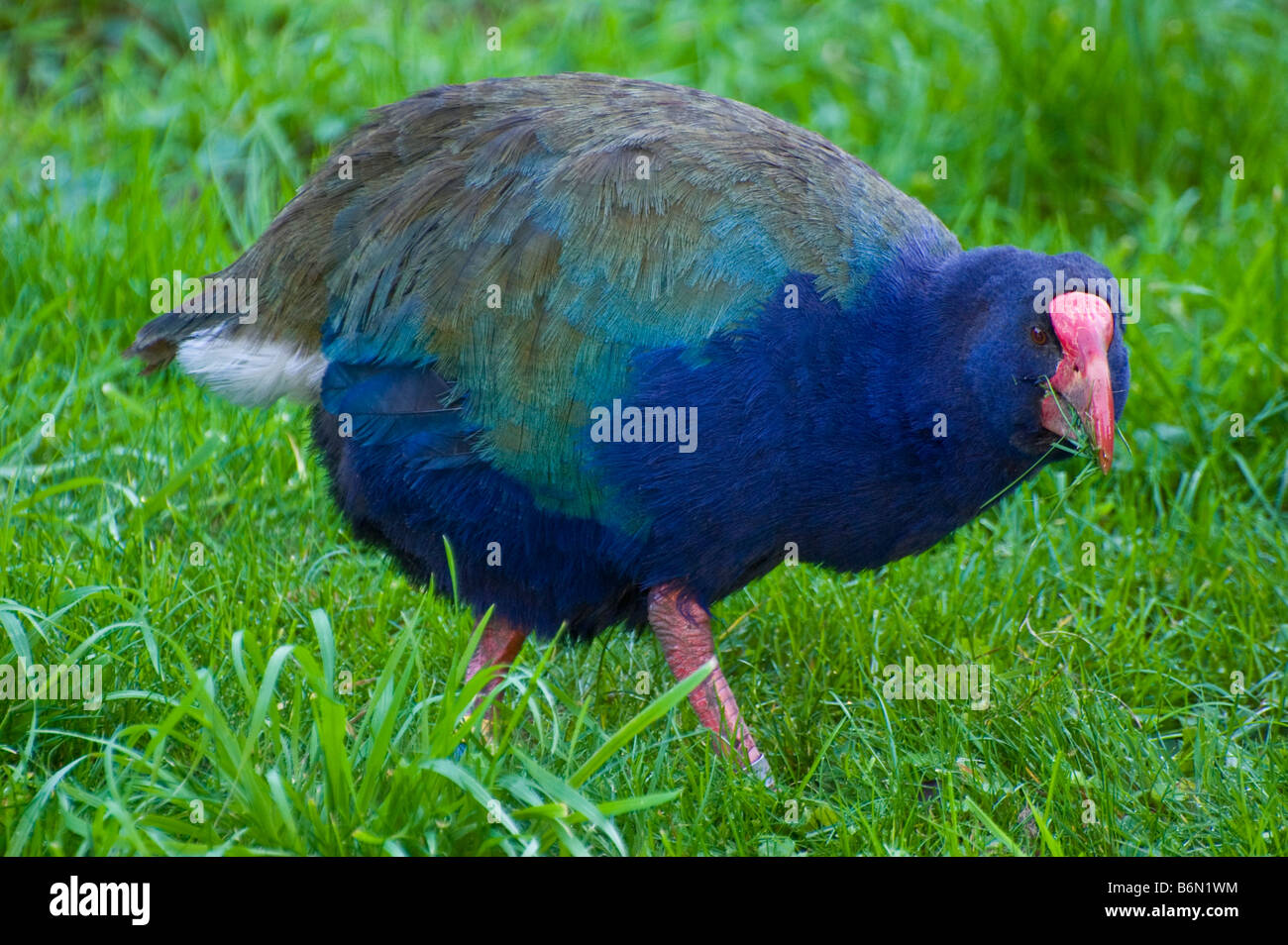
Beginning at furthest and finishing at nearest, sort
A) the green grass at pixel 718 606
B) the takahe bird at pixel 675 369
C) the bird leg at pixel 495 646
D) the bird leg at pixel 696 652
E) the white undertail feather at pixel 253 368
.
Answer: the bird leg at pixel 495 646, the white undertail feather at pixel 253 368, the bird leg at pixel 696 652, the takahe bird at pixel 675 369, the green grass at pixel 718 606

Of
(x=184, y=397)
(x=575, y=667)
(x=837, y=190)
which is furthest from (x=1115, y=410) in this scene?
(x=184, y=397)

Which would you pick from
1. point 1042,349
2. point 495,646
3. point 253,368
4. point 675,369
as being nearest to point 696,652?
point 495,646

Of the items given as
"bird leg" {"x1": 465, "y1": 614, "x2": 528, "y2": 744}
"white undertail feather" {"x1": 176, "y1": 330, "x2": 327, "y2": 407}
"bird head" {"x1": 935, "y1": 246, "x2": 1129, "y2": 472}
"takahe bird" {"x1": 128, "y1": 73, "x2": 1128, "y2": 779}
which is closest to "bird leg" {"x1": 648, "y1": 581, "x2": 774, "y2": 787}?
"takahe bird" {"x1": 128, "y1": 73, "x2": 1128, "y2": 779}

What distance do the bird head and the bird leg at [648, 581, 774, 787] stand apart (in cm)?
71

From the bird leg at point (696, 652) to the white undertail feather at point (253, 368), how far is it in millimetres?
841

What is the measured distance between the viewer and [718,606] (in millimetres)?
3766

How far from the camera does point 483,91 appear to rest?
135 inches

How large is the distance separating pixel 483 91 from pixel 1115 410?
4.91 ft

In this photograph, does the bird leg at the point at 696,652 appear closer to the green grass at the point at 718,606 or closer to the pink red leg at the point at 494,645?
the green grass at the point at 718,606

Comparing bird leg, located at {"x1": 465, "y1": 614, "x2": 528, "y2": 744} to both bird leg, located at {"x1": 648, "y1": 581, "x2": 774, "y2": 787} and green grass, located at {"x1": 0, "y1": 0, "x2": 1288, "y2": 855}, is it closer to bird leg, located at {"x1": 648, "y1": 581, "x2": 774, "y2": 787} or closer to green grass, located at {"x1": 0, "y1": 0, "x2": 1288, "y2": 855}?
green grass, located at {"x1": 0, "y1": 0, "x2": 1288, "y2": 855}

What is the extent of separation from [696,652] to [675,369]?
2.05ft

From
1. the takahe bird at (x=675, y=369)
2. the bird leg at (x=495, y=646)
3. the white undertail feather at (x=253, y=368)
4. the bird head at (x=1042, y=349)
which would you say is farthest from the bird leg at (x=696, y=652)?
the white undertail feather at (x=253, y=368)

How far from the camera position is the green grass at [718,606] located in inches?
106

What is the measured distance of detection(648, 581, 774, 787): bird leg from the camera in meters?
3.18
